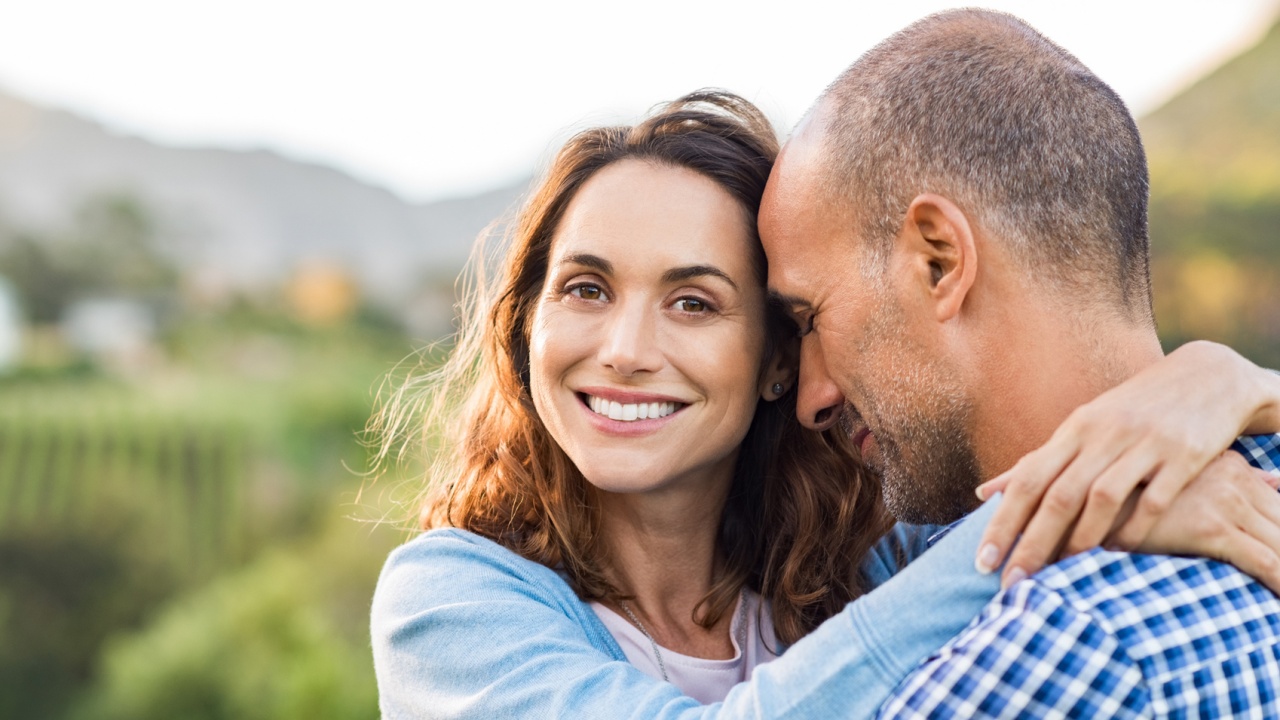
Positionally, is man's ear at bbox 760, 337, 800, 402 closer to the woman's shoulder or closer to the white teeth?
the white teeth

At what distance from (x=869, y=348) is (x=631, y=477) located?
0.54m

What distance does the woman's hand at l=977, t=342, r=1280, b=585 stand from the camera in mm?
1493

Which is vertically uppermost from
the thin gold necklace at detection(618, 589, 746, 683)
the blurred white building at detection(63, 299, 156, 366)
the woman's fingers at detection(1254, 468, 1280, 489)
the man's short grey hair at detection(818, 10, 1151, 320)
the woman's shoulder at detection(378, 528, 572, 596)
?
the man's short grey hair at detection(818, 10, 1151, 320)

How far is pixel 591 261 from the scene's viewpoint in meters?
2.32

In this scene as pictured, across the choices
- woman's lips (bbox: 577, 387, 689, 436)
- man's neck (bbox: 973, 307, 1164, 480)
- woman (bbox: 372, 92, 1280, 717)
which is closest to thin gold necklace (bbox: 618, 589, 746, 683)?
woman (bbox: 372, 92, 1280, 717)

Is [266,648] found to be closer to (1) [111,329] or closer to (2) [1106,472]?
(1) [111,329]

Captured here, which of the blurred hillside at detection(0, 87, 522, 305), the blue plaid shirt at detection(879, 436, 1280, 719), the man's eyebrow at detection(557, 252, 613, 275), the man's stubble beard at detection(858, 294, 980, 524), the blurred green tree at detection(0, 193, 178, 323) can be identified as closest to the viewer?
the blue plaid shirt at detection(879, 436, 1280, 719)

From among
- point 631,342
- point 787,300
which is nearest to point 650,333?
point 631,342

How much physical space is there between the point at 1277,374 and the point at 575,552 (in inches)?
53.2

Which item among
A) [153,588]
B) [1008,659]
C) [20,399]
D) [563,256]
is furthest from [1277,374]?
[20,399]

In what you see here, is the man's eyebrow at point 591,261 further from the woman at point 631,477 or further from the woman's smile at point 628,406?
the woman's smile at point 628,406

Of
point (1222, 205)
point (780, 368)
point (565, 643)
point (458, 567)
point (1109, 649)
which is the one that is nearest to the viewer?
point (1109, 649)

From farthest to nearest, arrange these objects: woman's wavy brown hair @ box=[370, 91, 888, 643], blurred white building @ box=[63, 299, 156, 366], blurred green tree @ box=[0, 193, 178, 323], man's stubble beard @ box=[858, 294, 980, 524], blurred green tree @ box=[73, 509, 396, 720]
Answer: blurred green tree @ box=[0, 193, 178, 323]
blurred white building @ box=[63, 299, 156, 366]
blurred green tree @ box=[73, 509, 396, 720]
woman's wavy brown hair @ box=[370, 91, 888, 643]
man's stubble beard @ box=[858, 294, 980, 524]

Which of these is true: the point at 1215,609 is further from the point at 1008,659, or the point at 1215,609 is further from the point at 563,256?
the point at 563,256
